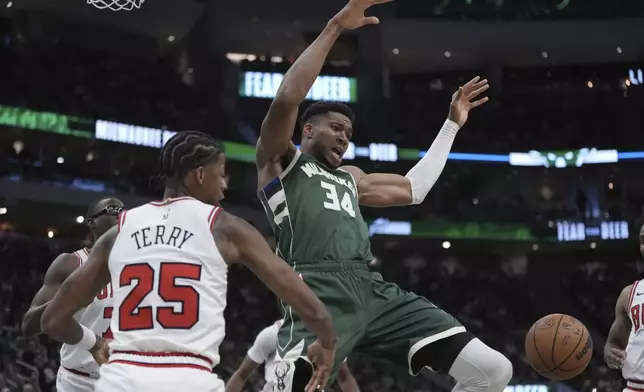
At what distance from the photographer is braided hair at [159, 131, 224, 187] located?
4.00 m

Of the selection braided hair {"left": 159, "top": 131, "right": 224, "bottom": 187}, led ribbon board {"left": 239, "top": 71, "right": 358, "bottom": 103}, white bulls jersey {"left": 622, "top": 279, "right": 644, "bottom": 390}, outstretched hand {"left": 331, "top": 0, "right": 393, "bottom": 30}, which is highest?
led ribbon board {"left": 239, "top": 71, "right": 358, "bottom": 103}

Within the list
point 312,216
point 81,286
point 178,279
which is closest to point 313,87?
point 312,216

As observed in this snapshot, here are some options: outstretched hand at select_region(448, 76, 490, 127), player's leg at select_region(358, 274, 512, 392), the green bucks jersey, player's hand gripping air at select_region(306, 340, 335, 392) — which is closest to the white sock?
player's leg at select_region(358, 274, 512, 392)

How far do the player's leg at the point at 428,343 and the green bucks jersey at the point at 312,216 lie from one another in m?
0.28

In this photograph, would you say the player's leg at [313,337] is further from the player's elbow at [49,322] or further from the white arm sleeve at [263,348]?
the white arm sleeve at [263,348]

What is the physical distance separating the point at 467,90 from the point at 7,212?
20752 millimetres

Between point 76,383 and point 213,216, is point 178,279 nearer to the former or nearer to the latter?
point 213,216

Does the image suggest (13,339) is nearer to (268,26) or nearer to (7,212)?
(7,212)

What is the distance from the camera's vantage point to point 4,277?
21531mm

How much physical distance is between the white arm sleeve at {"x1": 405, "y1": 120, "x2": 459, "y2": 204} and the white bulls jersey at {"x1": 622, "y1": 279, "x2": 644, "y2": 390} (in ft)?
7.75

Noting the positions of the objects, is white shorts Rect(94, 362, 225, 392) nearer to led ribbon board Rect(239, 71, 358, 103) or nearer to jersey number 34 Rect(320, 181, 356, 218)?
jersey number 34 Rect(320, 181, 356, 218)

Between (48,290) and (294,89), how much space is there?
7.22 feet

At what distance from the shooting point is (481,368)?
5070 millimetres

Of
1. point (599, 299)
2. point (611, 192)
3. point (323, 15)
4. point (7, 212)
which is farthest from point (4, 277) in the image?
point (611, 192)
